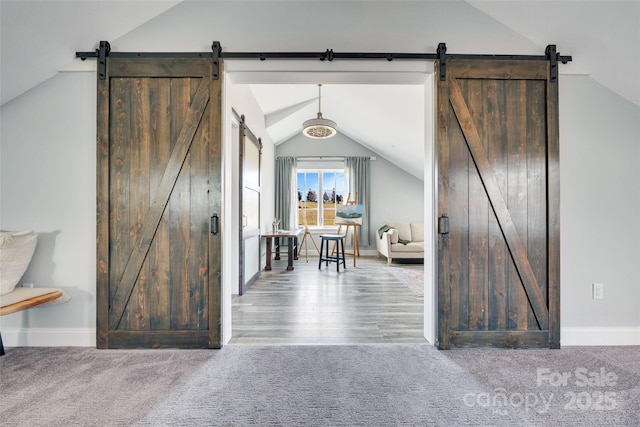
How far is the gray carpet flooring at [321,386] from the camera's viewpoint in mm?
1386

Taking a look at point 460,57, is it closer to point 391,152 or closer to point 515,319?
point 515,319

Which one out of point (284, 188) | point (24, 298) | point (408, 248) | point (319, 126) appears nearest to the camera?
point (24, 298)

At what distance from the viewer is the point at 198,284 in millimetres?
2088

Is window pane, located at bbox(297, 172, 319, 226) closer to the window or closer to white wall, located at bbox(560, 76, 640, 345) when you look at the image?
the window

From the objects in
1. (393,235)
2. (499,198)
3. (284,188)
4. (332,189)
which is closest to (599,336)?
(499,198)

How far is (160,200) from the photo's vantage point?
2078 mm

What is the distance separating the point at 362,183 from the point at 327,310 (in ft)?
14.9

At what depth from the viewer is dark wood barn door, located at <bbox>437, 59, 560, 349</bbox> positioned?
209 cm

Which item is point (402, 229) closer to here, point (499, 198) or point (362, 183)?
point (362, 183)

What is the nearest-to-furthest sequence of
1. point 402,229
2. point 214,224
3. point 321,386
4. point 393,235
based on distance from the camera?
point 321,386
point 214,224
point 393,235
point 402,229

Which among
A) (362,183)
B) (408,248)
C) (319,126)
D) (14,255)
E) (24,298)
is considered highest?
(319,126)

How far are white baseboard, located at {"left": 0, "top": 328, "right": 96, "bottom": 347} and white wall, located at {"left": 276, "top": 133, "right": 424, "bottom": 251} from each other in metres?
5.63

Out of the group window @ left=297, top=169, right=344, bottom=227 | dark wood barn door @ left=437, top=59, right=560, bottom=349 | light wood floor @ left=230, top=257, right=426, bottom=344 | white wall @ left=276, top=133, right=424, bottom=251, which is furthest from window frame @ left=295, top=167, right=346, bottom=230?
dark wood barn door @ left=437, top=59, right=560, bottom=349

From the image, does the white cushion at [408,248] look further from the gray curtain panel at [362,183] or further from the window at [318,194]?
the window at [318,194]
